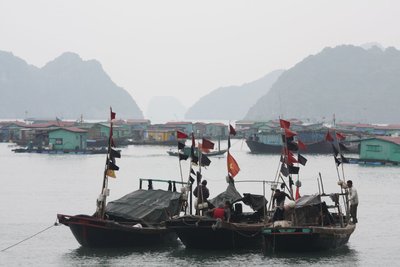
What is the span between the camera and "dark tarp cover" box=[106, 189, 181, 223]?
90.8 ft

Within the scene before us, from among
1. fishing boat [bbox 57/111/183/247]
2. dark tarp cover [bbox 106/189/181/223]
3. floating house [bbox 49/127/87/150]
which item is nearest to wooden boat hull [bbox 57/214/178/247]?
fishing boat [bbox 57/111/183/247]

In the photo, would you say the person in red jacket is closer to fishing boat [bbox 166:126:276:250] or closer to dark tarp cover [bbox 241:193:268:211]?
fishing boat [bbox 166:126:276:250]

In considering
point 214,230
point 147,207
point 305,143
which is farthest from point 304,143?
point 214,230

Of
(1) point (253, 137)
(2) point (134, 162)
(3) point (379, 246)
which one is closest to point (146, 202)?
(3) point (379, 246)

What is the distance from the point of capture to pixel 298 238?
1013 inches

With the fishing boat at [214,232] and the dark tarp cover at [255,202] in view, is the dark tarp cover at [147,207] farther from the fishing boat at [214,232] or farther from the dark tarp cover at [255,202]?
the dark tarp cover at [255,202]

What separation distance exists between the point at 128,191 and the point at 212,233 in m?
27.1

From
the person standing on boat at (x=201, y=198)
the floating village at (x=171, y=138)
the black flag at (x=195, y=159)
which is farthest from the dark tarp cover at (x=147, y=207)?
the floating village at (x=171, y=138)

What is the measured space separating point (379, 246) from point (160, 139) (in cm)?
9674

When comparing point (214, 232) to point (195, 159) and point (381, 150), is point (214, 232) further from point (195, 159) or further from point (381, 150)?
point (381, 150)

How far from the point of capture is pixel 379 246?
30719 mm

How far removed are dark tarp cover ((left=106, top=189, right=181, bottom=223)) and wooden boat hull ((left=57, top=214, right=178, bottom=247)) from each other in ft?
1.81

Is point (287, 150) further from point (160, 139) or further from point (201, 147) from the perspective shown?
point (160, 139)

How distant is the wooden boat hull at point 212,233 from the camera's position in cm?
2567
